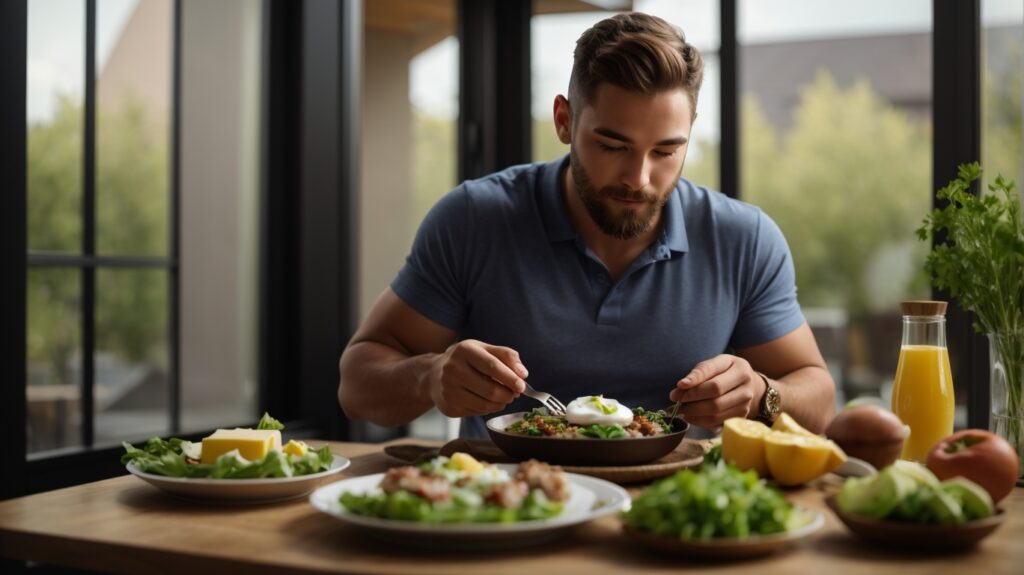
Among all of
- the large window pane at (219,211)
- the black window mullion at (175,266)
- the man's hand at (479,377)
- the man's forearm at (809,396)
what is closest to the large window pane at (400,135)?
the large window pane at (219,211)

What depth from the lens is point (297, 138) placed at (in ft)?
9.76

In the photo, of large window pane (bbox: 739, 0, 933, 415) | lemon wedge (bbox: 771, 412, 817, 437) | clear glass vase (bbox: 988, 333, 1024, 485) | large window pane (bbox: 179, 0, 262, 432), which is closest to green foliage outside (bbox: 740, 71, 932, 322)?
large window pane (bbox: 739, 0, 933, 415)

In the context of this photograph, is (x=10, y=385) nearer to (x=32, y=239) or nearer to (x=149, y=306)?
(x=32, y=239)

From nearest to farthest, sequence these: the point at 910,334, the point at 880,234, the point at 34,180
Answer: the point at 910,334, the point at 34,180, the point at 880,234

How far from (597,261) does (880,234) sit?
13.3m

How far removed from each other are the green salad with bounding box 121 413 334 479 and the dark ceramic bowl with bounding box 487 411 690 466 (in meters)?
0.26

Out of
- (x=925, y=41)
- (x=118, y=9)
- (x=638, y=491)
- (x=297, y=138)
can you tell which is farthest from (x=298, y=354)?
(x=925, y=41)

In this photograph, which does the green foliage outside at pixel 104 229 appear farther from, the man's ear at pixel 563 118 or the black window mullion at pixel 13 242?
the man's ear at pixel 563 118

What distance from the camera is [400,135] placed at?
4.02 m

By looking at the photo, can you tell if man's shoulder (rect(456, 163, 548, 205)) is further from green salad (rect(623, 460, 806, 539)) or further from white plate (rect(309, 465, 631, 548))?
green salad (rect(623, 460, 806, 539))

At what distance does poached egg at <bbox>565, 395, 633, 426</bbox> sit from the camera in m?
1.39

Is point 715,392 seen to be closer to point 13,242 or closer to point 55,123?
point 13,242

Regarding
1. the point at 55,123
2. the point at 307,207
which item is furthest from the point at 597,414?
the point at 307,207

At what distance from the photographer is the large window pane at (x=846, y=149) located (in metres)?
13.5
